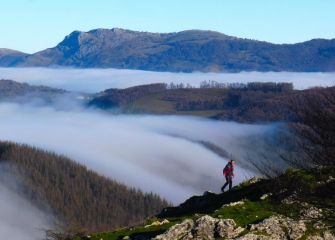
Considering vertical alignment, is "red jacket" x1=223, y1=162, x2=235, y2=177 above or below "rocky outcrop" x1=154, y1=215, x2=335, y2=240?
above

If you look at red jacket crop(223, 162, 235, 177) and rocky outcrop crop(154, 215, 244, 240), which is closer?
rocky outcrop crop(154, 215, 244, 240)

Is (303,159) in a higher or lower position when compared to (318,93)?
lower

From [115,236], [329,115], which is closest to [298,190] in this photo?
[329,115]

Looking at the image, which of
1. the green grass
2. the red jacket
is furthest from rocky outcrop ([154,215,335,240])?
the red jacket

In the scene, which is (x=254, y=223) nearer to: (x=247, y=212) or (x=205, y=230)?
(x=247, y=212)

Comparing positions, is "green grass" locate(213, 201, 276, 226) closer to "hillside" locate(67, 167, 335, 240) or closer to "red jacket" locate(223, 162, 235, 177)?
"hillside" locate(67, 167, 335, 240)

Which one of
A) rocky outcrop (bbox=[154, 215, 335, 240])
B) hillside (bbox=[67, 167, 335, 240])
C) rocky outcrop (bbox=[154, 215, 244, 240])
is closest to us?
hillside (bbox=[67, 167, 335, 240])

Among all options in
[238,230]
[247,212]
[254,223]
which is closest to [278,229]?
[254,223]

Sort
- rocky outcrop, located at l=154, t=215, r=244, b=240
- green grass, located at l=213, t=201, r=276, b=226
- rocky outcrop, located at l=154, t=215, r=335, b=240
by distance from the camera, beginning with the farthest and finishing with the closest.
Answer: green grass, located at l=213, t=201, r=276, b=226, rocky outcrop, located at l=154, t=215, r=244, b=240, rocky outcrop, located at l=154, t=215, r=335, b=240

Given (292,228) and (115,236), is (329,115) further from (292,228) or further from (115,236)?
(115,236)

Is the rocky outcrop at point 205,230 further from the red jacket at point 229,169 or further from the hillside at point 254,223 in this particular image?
the red jacket at point 229,169

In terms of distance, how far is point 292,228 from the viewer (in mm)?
39812

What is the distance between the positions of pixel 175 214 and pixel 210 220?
1351cm

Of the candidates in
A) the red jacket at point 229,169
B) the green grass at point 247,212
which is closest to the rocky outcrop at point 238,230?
the green grass at point 247,212
